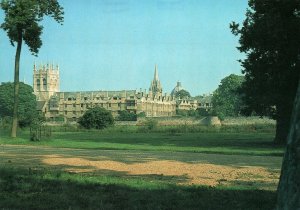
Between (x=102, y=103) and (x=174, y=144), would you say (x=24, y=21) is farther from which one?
(x=102, y=103)

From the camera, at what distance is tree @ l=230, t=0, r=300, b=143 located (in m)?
38.1

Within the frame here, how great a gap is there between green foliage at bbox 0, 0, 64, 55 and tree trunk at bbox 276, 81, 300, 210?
130 ft

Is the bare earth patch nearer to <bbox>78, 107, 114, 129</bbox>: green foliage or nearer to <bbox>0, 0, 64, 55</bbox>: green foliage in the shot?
<bbox>0, 0, 64, 55</bbox>: green foliage

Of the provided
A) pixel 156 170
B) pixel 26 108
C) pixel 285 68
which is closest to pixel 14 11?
pixel 285 68

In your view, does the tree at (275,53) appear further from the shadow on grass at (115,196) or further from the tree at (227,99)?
the tree at (227,99)

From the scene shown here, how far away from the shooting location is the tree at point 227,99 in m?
141

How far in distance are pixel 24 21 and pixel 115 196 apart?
35.0m

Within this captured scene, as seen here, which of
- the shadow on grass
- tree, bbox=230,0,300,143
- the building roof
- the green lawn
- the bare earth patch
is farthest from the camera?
the building roof

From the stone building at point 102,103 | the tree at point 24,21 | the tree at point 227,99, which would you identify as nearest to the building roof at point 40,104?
the stone building at point 102,103

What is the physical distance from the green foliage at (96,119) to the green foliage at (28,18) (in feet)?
121

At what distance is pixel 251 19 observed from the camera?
44656 millimetres

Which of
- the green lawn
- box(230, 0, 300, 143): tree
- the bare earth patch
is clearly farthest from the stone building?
the bare earth patch

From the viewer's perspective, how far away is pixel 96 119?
82.6m

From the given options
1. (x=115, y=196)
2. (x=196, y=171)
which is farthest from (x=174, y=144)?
(x=115, y=196)
